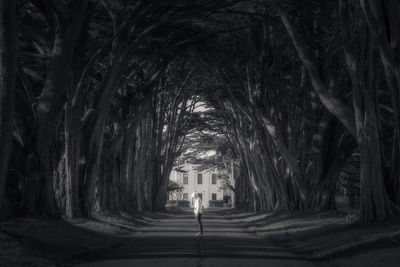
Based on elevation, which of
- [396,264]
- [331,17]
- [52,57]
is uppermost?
[331,17]

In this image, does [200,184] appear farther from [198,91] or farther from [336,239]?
[336,239]

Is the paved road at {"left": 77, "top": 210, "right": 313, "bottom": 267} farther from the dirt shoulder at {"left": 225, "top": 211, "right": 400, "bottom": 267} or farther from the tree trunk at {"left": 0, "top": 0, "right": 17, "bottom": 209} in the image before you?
the tree trunk at {"left": 0, "top": 0, "right": 17, "bottom": 209}

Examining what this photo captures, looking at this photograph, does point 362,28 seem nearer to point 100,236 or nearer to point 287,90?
point 100,236

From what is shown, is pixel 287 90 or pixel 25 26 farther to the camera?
pixel 287 90

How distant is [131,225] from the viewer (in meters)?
28.1

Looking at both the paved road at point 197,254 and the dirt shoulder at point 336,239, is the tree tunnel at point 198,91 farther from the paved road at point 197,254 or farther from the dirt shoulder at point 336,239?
the paved road at point 197,254

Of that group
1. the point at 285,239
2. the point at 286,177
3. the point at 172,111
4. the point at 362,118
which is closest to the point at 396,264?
the point at 362,118

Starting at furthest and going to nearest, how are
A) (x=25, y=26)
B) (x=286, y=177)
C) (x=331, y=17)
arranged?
(x=286, y=177), (x=331, y=17), (x=25, y=26)

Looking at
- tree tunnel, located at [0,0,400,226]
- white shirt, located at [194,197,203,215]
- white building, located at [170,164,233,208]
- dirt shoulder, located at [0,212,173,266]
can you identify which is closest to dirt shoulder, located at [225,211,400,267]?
tree tunnel, located at [0,0,400,226]

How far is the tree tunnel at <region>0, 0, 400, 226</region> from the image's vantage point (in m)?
18.1

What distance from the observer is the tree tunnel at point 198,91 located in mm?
18125

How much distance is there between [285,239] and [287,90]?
9.49m

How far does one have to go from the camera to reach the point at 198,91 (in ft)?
151

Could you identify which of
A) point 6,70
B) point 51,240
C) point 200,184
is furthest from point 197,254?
point 200,184
